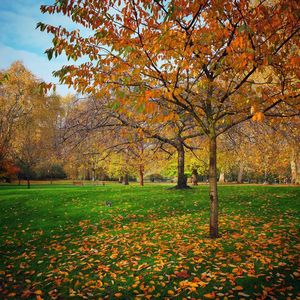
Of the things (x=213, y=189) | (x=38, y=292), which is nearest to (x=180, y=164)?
(x=213, y=189)

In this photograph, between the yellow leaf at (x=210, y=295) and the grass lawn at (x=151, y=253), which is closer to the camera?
the yellow leaf at (x=210, y=295)

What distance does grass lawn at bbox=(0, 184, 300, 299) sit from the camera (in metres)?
4.70

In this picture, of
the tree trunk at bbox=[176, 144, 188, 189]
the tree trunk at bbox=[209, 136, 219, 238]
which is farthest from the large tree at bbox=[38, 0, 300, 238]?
the tree trunk at bbox=[176, 144, 188, 189]

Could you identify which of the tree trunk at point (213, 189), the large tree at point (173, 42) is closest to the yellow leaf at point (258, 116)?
the large tree at point (173, 42)

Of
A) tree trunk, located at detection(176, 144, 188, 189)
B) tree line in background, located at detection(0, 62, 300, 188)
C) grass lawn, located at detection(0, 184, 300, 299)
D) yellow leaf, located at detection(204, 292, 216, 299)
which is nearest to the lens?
yellow leaf, located at detection(204, 292, 216, 299)

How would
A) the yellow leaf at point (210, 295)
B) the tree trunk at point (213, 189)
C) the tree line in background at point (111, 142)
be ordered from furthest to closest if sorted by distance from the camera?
the tree line in background at point (111, 142), the tree trunk at point (213, 189), the yellow leaf at point (210, 295)

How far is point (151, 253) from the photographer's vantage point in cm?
629

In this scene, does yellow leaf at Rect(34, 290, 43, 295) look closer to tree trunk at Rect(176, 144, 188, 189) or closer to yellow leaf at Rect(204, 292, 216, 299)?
yellow leaf at Rect(204, 292, 216, 299)

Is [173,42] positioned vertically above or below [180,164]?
above

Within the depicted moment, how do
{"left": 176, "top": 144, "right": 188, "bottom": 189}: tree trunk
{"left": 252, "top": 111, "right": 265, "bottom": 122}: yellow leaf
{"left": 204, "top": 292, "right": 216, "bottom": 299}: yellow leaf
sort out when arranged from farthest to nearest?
{"left": 176, "top": 144, "right": 188, "bottom": 189}: tree trunk < {"left": 204, "top": 292, "right": 216, "bottom": 299}: yellow leaf < {"left": 252, "top": 111, "right": 265, "bottom": 122}: yellow leaf

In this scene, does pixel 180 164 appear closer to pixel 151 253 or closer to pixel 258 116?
pixel 151 253

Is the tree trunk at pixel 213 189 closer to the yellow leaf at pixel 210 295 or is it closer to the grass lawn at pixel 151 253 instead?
the grass lawn at pixel 151 253

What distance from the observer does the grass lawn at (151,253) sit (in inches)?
185

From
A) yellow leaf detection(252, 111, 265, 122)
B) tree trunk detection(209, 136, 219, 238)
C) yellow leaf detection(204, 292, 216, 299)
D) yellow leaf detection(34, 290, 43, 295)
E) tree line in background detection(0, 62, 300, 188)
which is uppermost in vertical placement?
tree line in background detection(0, 62, 300, 188)
